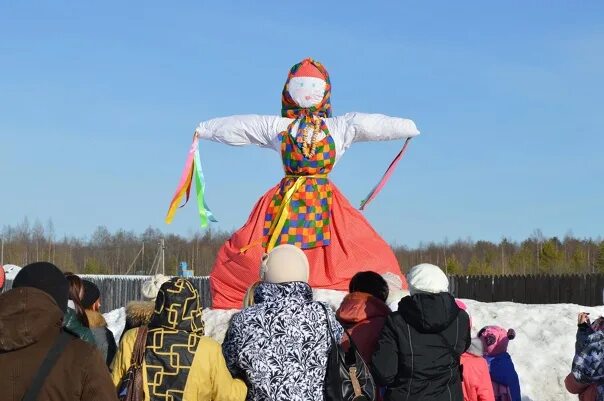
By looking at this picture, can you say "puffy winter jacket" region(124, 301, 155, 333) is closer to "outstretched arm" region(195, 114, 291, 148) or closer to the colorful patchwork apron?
the colorful patchwork apron

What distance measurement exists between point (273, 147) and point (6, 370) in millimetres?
7648

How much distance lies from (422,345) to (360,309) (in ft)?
1.18

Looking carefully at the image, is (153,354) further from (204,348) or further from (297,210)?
(297,210)

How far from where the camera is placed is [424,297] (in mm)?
4711

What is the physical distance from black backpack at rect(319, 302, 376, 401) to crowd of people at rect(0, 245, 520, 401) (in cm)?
2

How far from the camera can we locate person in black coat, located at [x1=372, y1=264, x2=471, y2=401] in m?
4.67

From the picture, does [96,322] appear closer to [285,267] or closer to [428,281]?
[285,267]

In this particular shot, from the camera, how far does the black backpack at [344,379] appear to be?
4.34m

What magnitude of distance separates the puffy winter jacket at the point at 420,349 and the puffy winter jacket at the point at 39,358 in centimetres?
175

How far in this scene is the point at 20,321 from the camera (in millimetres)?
3299

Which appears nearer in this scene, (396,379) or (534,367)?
(396,379)

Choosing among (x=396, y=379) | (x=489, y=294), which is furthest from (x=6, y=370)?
(x=489, y=294)

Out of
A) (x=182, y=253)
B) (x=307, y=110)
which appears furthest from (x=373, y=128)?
(x=182, y=253)

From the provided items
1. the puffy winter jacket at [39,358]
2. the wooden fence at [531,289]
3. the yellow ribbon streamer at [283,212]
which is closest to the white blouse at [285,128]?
the yellow ribbon streamer at [283,212]
